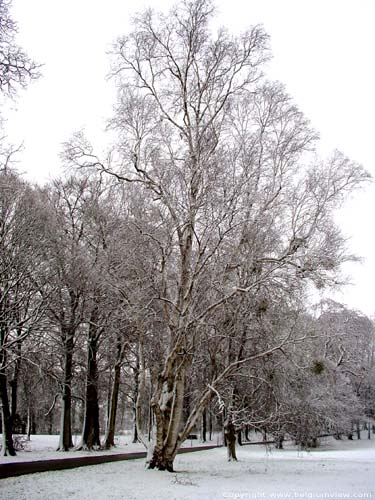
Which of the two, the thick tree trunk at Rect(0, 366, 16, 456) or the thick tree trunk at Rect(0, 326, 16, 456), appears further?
the thick tree trunk at Rect(0, 366, 16, 456)

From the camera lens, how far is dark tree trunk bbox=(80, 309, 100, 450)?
84.7ft

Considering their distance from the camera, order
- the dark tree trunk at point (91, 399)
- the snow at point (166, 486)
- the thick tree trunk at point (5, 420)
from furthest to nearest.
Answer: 1. the dark tree trunk at point (91, 399)
2. the thick tree trunk at point (5, 420)
3. the snow at point (166, 486)

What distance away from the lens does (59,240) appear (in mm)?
21469

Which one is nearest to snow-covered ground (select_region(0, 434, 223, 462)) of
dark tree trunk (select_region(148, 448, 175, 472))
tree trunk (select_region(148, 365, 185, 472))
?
dark tree trunk (select_region(148, 448, 175, 472))

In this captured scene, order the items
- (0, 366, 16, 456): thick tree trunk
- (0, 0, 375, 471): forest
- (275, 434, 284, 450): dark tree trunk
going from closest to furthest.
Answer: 1. (0, 0, 375, 471): forest
2. (0, 366, 16, 456): thick tree trunk
3. (275, 434, 284, 450): dark tree trunk

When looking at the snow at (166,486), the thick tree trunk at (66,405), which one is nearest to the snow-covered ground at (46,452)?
the thick tree trunk at (66,405)

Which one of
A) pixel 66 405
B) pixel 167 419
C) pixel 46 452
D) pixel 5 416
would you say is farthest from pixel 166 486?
pixel 66 405

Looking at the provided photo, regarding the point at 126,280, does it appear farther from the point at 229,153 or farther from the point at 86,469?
the point at 86,469

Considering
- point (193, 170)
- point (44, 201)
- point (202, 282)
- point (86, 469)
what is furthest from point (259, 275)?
point (44, 201)

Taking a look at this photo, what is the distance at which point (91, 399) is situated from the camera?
2664 centimetres

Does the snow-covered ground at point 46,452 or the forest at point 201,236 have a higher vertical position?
the forest at point 201,236

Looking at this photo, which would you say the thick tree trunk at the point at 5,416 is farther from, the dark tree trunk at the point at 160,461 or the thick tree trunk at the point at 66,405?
the dark tree trunk at the point at 160,461

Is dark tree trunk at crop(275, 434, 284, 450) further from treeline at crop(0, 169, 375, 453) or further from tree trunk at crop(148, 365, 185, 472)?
tree trunk at crop(148, 365, 185, 472)

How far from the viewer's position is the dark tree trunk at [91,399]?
84.7 feet
